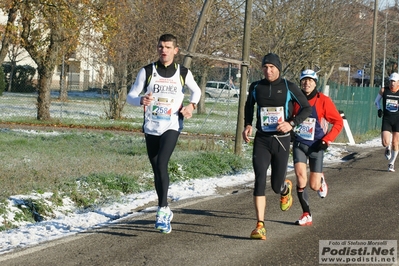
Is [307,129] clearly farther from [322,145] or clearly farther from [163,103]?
[163,103]

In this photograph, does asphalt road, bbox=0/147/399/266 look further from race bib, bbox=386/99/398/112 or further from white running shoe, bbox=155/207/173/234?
race bib, bbox=386/99/398/112

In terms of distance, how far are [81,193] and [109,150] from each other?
23.5ft

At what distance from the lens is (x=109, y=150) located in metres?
18.8

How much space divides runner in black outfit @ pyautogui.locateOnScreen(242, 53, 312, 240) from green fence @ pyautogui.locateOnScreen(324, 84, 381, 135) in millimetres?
Answer: 17076

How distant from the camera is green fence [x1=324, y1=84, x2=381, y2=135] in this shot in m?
27.7

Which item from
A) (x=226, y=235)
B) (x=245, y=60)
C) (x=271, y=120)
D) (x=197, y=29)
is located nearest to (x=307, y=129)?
(x=271, y=120)

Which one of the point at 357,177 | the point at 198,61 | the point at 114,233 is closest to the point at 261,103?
the point at 114,233

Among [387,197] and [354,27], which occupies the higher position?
[354,27]

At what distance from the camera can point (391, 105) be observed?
16.9m

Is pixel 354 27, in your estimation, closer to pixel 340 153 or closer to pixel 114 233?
pixel 340 153

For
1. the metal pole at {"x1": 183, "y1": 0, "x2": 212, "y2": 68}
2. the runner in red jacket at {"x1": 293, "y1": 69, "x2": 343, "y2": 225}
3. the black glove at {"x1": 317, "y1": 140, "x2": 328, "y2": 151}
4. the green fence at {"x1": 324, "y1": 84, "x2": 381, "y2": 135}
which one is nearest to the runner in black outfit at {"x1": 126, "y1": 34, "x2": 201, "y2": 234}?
the runner in red jacket at {"x1": 293, "y1": 69, "x2": 343, "y2": 225}

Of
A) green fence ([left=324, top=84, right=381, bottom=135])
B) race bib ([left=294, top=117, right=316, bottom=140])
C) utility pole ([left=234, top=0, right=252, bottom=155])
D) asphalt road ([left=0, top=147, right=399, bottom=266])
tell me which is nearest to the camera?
asphalt road ([left=0, top=147, right=399, bottom=266])

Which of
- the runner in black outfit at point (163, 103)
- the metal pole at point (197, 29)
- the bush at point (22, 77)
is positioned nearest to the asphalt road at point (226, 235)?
the runner in black outfit at point (163, 103)

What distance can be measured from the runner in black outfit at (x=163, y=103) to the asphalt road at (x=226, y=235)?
58 cm
